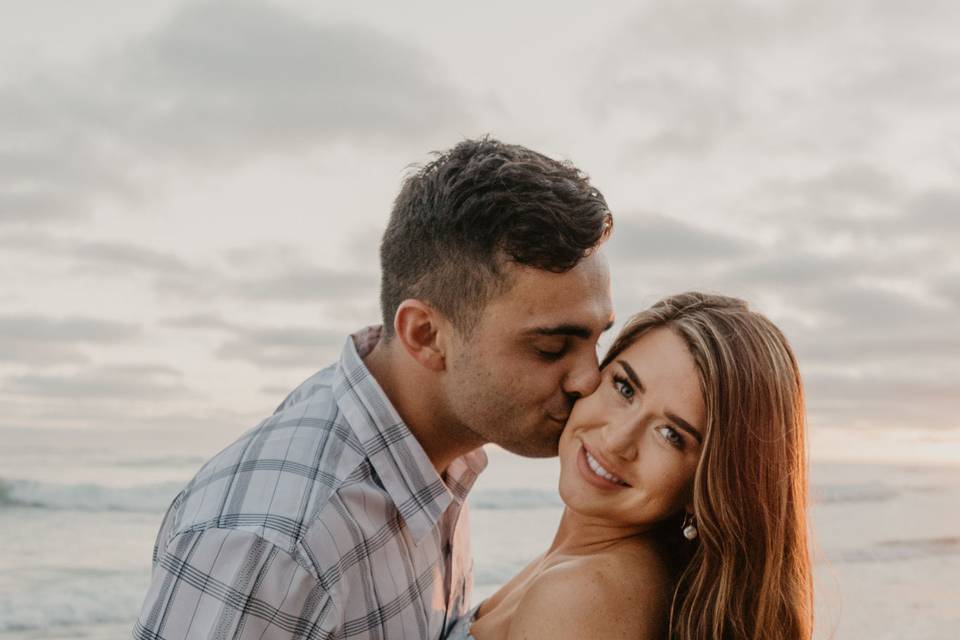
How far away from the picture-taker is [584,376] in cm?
326

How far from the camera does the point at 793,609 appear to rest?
10.8 feet

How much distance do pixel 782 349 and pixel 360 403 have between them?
1352mm

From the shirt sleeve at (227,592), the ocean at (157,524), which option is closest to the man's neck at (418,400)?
the shirt sleeve at (227,592)

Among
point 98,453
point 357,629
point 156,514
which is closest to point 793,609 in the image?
point 357,629

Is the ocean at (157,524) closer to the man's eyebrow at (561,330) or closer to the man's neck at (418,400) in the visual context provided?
the man's eyebrow at (561,330)

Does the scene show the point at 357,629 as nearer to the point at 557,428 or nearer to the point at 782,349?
the point at 557,428

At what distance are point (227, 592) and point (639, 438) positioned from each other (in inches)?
52.9

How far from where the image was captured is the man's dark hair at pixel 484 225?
3096 mm

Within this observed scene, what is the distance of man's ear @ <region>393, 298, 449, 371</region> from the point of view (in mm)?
3178

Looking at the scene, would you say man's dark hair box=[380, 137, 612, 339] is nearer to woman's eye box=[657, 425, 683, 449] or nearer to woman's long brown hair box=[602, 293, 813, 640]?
woman's long brown hair box=[602, 293, 813, 640]

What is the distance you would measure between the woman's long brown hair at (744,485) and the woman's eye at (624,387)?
148 mm

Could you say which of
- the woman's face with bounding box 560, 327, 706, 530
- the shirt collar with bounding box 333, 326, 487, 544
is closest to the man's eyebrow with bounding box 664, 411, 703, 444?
the woman's face with bounding box 560, 327, 706, 530

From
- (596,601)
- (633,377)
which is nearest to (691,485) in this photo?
(633,377)

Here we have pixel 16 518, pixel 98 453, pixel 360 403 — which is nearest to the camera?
pixel 360 403
